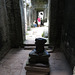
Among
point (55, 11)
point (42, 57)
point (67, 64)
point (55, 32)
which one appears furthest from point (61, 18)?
point (42, 57)

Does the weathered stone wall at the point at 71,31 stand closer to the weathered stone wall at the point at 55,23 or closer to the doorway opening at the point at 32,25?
the weathered stone wall at the point at 55,23

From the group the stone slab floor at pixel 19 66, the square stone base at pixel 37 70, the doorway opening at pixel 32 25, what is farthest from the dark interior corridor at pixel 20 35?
the doorway opening at pixel 32 25

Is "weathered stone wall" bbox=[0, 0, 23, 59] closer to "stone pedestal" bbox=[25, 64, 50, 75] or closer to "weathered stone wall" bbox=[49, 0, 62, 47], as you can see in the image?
"weathered stone wall" bbox=[49, 0, 62, 47]

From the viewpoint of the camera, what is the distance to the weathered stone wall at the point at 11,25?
12.1 ft

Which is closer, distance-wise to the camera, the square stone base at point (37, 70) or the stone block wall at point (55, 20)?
the square stone base at point (37, 70)

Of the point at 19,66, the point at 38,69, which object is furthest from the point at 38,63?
the point at 19,66

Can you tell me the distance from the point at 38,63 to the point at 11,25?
8.68 feet

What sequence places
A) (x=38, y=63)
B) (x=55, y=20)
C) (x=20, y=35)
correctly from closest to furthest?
(x=38, y=63)
(x=55, y=20)
(x=20, y=35)

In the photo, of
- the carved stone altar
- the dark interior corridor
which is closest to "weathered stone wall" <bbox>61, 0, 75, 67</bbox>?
the dark interior corridor

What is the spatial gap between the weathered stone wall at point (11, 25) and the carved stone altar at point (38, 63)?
1.80 meters

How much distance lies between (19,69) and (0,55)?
109cm

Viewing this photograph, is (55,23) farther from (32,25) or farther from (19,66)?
(32,25)

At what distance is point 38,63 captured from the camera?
2.37 metres

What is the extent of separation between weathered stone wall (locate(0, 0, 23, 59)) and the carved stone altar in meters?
1.80
